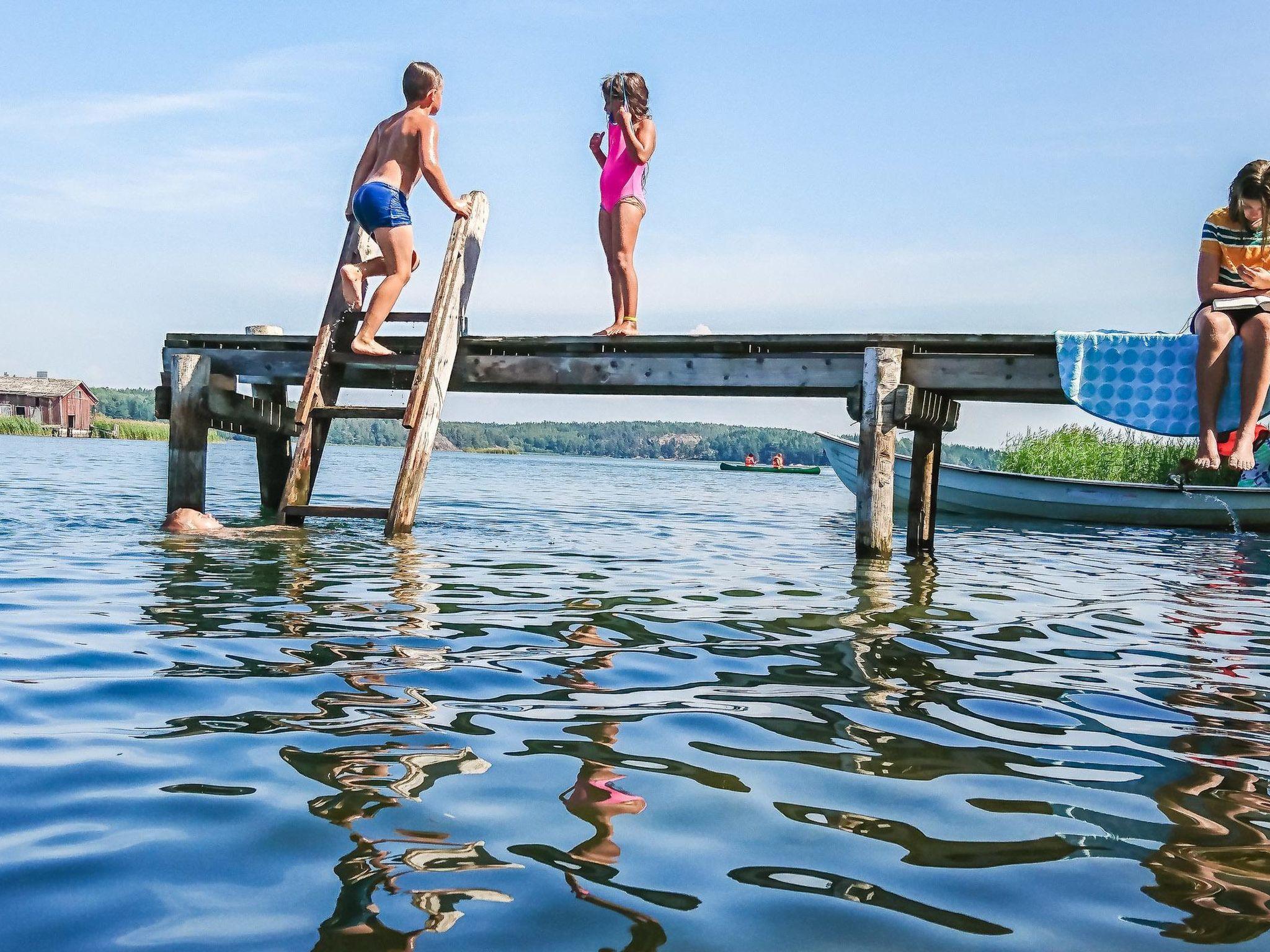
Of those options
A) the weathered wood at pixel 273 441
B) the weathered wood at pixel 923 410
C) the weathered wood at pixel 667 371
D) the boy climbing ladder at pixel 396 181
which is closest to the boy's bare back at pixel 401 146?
the boy climbing ladder at pixel 396 181

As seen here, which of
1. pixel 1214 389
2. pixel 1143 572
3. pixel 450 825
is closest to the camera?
pixel 450 825

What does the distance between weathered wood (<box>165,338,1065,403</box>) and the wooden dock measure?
11 millimetres

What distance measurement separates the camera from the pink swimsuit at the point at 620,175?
353 inches

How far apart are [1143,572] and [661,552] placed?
3778 millimetres

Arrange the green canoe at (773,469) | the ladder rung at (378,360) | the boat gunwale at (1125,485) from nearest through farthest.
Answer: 1. the ladder rung at (378,360)
2. the boat gunwale at (1125,485)
3. the green canoe at (773,469)

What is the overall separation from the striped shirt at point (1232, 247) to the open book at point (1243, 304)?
141mm

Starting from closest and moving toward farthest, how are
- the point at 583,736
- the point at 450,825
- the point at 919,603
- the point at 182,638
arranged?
the point at 450,825 < the point at 583,736 < the point at 182,638 < the point at 919,603

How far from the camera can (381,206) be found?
863cm

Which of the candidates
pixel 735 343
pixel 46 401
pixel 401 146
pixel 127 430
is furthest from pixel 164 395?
pixel 46 401

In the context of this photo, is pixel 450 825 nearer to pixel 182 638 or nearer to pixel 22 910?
pixel 22 910

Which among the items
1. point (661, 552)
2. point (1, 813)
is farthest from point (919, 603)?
point (1, 813)

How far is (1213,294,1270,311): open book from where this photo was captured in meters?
7.11

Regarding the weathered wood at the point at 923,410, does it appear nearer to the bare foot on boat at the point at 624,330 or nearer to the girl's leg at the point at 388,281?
the bare foot on boat at the point at 624,330

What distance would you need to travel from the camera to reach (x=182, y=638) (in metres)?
4.34
